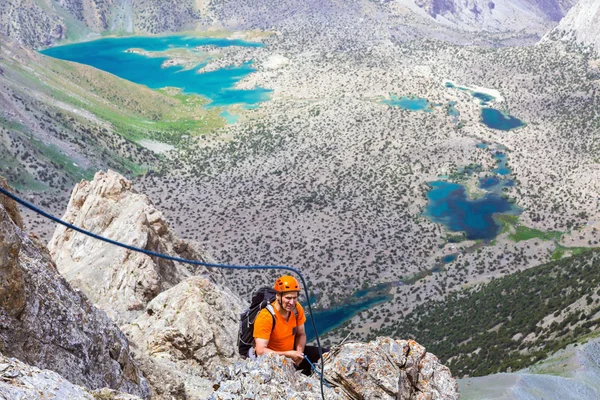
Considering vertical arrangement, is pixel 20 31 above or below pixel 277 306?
below

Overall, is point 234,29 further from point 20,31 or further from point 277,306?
point 277,306

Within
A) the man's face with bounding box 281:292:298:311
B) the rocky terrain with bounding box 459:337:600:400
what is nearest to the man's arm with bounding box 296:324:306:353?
the man's face with bounding box 281:292:298:311

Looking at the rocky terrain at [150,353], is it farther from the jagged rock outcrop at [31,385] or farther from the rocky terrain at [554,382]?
the rocky terrain at [554,382]

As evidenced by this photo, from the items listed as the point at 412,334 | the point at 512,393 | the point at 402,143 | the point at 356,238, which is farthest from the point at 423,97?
the point at 512,393

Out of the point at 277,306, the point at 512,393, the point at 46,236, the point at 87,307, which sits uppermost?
the point at 277,306

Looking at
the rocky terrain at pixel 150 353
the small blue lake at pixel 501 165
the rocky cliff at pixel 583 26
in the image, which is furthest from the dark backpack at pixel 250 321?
the rocky cliff at pixel 583 26

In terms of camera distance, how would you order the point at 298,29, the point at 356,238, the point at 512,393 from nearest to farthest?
the point at 512,393 < the point at 356,238 < the point at 298,29

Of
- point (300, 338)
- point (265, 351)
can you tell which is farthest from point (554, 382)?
point (265, 351)
